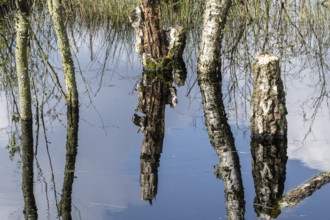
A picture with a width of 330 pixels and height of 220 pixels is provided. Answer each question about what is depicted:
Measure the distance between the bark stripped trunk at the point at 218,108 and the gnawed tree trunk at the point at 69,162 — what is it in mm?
1108

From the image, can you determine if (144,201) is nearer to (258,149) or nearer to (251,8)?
(258,149)

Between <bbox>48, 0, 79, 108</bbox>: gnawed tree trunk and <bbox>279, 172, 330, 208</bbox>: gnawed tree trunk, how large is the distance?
3.05 meters

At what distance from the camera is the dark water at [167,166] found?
16.5 feet

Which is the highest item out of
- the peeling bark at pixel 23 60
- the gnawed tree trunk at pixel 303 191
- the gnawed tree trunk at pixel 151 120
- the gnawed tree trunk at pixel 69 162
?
the peeling bark at pixel 23 60

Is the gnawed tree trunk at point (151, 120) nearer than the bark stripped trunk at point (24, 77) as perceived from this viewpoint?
Yes

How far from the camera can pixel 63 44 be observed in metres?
7.21

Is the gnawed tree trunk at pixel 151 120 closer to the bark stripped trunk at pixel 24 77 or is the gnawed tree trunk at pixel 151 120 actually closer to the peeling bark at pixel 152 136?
the peeling bark at pixel 152 136

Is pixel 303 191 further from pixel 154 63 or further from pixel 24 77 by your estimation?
pixel 154 63

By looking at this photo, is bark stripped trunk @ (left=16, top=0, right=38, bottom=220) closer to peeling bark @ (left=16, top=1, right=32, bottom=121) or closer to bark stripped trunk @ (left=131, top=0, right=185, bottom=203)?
peeling bark @ (left=16, top=1, right=32, bottom=121)

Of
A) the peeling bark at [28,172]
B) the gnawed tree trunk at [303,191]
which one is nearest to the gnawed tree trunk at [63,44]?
the peeling bark at [28,172]

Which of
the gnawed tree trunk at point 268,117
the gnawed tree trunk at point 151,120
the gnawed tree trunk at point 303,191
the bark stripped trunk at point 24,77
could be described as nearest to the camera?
the gnawed tree trunk at point 303,191

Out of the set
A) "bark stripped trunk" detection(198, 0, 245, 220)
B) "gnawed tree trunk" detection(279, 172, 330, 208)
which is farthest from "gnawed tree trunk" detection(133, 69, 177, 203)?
"gnawed tree trunk" detection(279, 172, 330, 208)

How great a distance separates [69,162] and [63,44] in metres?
1.44

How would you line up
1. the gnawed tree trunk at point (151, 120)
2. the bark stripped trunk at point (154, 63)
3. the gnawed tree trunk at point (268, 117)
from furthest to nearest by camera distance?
the bark stripped trunk at point (154, 63)
the gnawed tree trunk at point (268, 117)
the gnawed tree trunk at point (151, 120)
